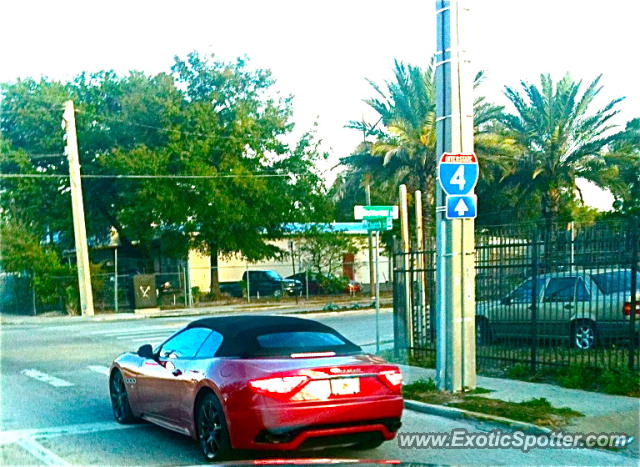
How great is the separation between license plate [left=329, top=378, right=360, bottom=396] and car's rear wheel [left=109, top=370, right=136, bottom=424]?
346cm

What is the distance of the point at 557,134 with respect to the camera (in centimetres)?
2853

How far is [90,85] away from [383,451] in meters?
40.3

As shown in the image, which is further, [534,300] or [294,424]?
[534,300]

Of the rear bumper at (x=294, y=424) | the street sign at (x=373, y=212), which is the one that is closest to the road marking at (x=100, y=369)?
the street sign at (x=373, y=212)

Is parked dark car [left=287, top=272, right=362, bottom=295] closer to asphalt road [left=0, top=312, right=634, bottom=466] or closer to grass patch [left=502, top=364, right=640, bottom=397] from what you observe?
asphalt road [left=0, top=312, right=634, bottom=466]

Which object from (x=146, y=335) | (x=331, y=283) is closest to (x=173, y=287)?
(x=331, y=283)

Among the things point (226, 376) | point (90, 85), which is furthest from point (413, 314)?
point (90, 85)

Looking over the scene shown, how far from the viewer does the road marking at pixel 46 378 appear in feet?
44.4

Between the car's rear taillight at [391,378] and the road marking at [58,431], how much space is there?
11.9 feet

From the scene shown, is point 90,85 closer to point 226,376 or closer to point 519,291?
point 519,291

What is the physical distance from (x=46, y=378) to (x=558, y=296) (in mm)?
8901

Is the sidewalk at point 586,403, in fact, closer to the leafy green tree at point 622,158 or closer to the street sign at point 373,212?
the street sign at point 373,212

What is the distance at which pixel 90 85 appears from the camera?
4472 cm

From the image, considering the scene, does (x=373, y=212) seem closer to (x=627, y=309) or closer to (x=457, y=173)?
(x=457, y=173)
